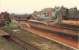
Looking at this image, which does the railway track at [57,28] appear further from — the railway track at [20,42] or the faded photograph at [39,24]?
the railway track at [20,42]

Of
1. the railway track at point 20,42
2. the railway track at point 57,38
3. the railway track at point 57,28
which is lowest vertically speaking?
the railway track at point 20,42

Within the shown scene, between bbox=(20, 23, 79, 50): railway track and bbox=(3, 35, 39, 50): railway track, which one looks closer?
bbox=(20, 23, 79, 50): railway track

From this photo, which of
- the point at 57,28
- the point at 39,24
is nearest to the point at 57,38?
the point at 57,28

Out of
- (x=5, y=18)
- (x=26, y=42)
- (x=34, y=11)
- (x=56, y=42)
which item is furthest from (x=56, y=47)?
(x=5, y=18)

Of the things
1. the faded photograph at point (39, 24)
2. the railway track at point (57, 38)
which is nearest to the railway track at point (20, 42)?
the faded photograph at point (39, 24)

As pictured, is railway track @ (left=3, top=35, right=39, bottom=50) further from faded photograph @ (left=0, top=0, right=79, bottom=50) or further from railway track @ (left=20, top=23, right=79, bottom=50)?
railway track @ (left=20, top=23, right=79, bottom=50)

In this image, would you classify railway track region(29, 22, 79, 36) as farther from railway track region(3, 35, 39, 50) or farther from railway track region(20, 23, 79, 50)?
railway track region(3, 35, 39, 50)

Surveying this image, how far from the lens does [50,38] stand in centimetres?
157

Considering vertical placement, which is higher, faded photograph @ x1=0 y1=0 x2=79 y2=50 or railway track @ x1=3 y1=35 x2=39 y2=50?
faded photograph @ x1=0 y1=0 x2=79 y2=50

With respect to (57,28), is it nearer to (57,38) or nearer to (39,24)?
(57,38)

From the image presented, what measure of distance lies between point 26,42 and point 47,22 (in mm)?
252

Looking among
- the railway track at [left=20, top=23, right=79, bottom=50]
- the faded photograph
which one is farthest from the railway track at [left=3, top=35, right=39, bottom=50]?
the railway track at [left=20, top=23, right=79, bottom=50]

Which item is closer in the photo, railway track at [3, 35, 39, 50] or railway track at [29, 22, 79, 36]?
railway track at [29, 22, 79, 36]

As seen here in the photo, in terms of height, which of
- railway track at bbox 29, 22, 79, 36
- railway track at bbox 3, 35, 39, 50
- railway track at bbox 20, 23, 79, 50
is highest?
railway track at bbox 29, 22, 79, 36
